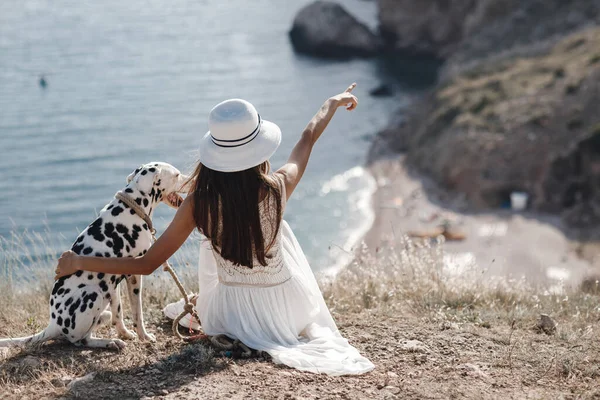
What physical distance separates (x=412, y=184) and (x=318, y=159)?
5.95m

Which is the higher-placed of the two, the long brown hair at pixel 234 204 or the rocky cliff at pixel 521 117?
the rocky cliff at pixel 521 117

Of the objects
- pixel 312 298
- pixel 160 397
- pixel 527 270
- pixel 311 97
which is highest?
pixel 311 97

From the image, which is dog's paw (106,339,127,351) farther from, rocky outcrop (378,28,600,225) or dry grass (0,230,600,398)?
rocky outcrop (378,28,600,225)

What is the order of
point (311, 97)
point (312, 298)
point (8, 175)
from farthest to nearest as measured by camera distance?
1. point (311, 97)
2. point (8, 175)
3. point (312, 298)

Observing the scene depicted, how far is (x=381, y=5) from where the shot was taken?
2333 inches

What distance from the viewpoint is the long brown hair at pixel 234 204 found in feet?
17.7

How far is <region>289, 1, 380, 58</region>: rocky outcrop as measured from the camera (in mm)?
57344

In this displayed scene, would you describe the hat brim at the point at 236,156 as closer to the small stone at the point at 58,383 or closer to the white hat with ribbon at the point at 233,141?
the white hat with ribbon at the point at 233,141

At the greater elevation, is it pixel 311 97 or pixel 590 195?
pixel 311 97

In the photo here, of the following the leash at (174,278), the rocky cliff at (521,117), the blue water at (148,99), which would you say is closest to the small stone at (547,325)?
the leash at (174,278)

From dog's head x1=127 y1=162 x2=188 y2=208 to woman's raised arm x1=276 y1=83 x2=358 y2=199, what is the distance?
880 millimetres

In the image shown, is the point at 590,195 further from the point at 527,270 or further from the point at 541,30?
the point at 541,30

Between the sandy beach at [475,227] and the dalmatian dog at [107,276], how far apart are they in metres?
19.4

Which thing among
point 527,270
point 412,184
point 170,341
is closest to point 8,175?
point 412,184
